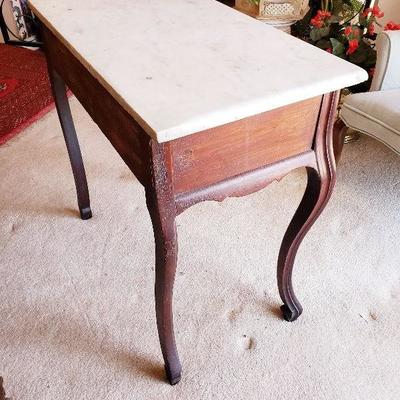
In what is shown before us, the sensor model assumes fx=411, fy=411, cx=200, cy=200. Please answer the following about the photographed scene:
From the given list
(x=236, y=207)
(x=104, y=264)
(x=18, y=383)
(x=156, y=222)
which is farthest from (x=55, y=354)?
(x=236, y=207)

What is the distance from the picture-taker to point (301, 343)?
3.55 ft

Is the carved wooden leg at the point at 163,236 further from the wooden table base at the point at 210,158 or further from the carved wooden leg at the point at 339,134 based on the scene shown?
the carved wooden leg at the point at 339,134

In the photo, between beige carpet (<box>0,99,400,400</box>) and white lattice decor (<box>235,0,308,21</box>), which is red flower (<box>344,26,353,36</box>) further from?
beige carpet (<box>0,99,400,400</box>)

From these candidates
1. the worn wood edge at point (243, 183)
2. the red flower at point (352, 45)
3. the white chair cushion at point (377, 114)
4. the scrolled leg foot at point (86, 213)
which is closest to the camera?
the worn wood edge at point (243, 183)

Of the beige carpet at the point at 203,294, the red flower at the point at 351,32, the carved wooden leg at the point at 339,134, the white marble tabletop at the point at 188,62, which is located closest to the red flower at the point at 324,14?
the red flower at the point at 351,32

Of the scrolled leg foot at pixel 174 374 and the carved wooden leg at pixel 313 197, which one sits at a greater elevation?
the carved wooden leg at pixel 313 197

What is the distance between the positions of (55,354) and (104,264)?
1.03 ft

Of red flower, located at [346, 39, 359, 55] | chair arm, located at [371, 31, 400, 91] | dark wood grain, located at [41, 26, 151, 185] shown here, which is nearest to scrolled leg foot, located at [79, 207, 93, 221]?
dark wood grain, located at [41, 26, 151, 185]

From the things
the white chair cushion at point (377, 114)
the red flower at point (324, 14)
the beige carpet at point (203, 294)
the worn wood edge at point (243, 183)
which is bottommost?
the beige carpet at point (203, 294)

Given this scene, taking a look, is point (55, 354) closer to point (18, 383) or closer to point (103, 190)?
point (18, 383)

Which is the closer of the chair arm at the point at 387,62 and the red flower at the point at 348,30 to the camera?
the chair arm at the point at 387,62

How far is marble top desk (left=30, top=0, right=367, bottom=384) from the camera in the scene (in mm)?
612

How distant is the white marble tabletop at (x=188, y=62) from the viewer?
0.59 m

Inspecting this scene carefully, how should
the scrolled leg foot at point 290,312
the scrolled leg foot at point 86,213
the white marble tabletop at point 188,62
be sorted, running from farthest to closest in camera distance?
the scrolled leg foot at point 86,213 < the scrolled leg foot at point 290,312 < the white marble tabletop at point 188,62
